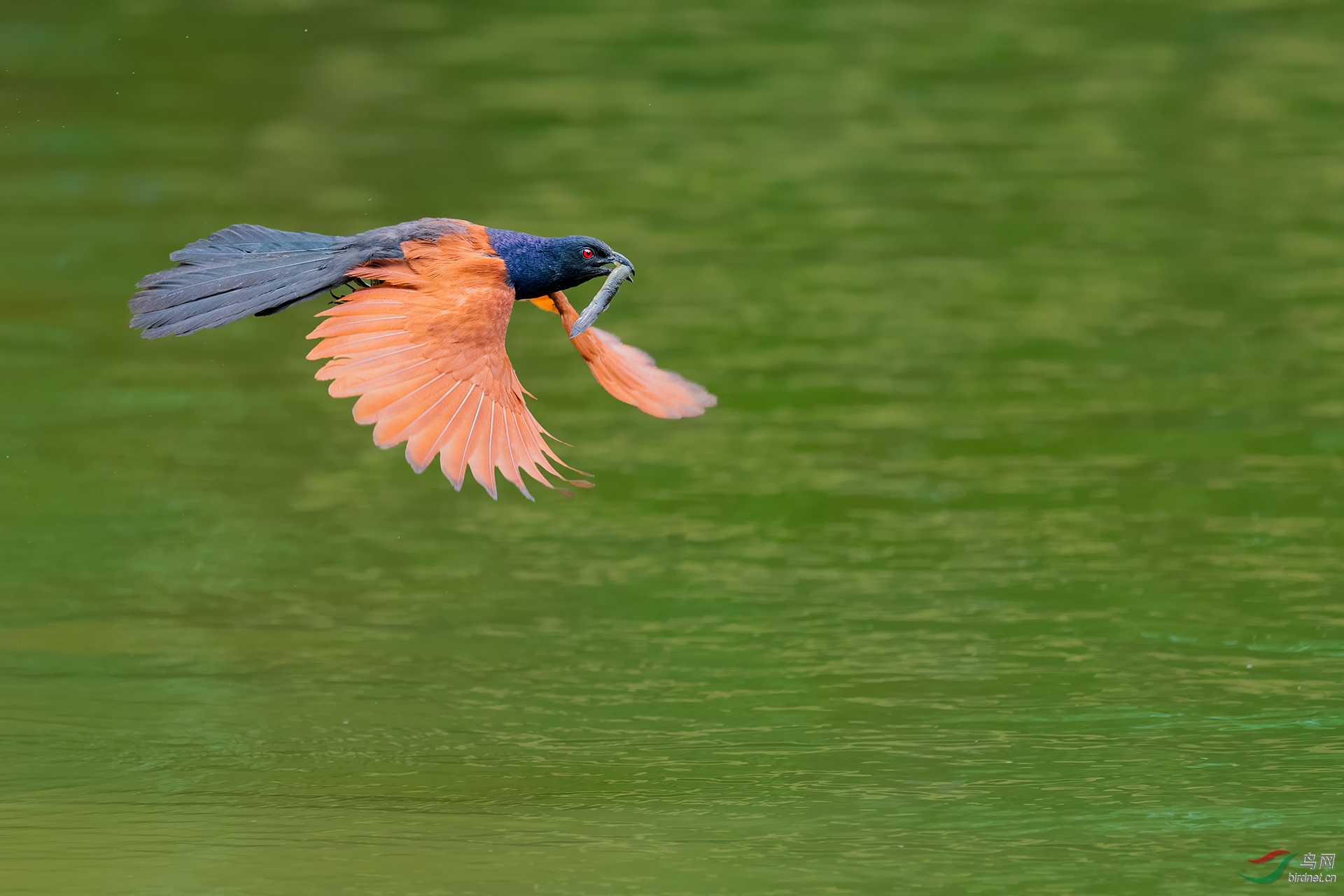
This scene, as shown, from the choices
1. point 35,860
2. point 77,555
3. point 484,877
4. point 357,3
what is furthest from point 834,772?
point 357,3

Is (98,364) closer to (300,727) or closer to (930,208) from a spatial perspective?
(300,727)

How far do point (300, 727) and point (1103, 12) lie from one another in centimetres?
741

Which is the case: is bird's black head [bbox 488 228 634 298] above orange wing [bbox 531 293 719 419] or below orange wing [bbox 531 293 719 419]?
above

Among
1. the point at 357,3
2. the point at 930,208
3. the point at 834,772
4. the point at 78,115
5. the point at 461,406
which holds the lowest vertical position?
the point at 834,772

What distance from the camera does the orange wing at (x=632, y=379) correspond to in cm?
464

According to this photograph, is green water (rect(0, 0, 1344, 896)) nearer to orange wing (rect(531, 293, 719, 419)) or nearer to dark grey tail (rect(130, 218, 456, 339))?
orange wing (rect(531, 293, 719, 419))

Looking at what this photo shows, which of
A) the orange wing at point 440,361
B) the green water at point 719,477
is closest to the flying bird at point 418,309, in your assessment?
the orange wing at point 440,361

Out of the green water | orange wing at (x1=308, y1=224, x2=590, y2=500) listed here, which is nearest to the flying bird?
orange wing at (x1=308, y1=224, x2=590, y2=500)

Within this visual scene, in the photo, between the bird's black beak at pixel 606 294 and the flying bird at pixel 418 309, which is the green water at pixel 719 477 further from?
the bird's black beak at pixel 606 294

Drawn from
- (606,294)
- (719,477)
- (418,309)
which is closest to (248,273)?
(418,309)

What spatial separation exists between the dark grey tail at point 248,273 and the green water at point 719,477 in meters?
1.19

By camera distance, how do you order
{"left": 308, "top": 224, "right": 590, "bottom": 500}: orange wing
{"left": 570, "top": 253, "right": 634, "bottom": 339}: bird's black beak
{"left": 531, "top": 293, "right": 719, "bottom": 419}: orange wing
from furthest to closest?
{"left": 531, "top": 293, "right": 719, "bottom": 419}: orange wing < {"left": 570, "top": 253, "right": 634, "bottom": 339}: bird's black beak < {"left": 308, "top": 224, "right": 590, "bottom": 500}: orange wing

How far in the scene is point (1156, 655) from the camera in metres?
5.20

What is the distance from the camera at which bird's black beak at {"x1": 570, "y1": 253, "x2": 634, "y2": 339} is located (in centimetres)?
429
